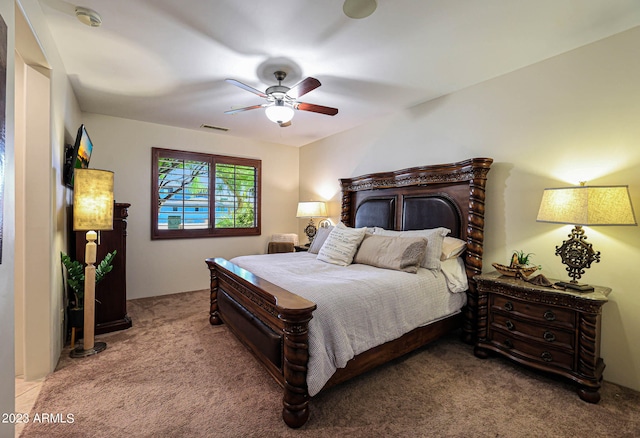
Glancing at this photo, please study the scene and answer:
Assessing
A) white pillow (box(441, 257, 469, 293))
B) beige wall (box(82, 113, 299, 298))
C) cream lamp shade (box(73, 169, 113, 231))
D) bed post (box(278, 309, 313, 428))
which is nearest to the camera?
bed post (box(278, 309, 313, 428))

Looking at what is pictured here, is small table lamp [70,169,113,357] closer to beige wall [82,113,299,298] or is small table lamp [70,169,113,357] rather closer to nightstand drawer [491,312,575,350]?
beige wall [82,113,299,298]

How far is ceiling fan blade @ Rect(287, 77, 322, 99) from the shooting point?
7.72 feet

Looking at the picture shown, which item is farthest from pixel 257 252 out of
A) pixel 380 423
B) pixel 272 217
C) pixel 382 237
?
pixel 380 423

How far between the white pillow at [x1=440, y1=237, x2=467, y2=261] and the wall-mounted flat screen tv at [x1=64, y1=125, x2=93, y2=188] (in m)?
3.51

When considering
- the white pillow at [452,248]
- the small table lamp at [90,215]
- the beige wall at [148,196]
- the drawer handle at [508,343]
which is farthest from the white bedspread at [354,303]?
the beige wall at [148,196]

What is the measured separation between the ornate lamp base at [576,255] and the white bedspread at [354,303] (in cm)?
88

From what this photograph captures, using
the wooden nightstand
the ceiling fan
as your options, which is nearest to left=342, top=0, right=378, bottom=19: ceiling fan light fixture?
the ceiling fan

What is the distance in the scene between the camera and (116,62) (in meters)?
2.62

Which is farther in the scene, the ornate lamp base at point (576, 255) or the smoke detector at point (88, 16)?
the ornate lamp base at point (576, 255)

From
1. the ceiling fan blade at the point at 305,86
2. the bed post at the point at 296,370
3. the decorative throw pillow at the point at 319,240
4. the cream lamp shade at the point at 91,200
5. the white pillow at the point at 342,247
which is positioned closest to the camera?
the bed post at the point at 296,370

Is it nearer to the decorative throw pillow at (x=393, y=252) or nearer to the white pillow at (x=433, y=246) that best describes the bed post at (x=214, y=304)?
the decorative throw pillow at (x=393, y=252)

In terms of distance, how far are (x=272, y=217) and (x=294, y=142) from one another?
56.8 inches

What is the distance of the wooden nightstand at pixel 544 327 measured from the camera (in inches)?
79.7

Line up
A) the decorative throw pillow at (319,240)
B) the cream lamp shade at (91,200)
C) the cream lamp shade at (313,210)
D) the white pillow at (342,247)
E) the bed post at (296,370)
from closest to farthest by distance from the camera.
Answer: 1. the bed post at (296,370)
2. the cream lamp shade at (91,200)
3. the white pillow at (342,247)
4. the decorative throw pillow at (319,240)
5. the cream lamp shade at (313,210)
